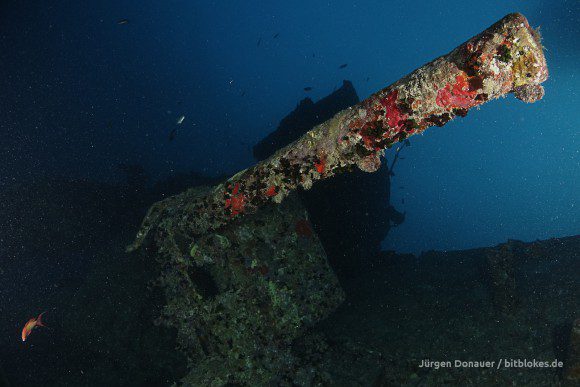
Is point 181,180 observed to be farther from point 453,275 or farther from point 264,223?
point 453,275

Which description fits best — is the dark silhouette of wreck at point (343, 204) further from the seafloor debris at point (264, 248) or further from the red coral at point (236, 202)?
the red coral at point (236, 202)

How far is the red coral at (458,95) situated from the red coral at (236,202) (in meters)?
2.61

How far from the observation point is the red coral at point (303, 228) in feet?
16.4

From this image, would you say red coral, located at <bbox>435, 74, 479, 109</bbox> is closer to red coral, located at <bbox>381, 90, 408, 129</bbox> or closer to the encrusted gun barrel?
the encrusted gun barrel

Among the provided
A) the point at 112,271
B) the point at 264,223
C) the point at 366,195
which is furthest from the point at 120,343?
the point at 366,195

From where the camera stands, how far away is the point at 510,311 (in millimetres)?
4398

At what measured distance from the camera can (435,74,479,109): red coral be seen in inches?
89.5

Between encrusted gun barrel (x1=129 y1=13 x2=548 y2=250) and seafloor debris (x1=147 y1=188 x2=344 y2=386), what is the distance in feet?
2.68

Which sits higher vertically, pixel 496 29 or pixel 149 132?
pixel 149 132

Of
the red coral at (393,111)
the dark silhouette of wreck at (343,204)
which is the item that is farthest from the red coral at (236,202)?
the dark silhouette of wreck at (343,204)

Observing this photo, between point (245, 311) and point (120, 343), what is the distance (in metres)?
3.15

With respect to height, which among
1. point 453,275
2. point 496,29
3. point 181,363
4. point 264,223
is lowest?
point 453,275

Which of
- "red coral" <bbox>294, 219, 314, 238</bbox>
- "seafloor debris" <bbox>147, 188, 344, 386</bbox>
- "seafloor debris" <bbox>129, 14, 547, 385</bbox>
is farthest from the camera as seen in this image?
"red coral" <bbox>294, 219, 314, 238</bbox>

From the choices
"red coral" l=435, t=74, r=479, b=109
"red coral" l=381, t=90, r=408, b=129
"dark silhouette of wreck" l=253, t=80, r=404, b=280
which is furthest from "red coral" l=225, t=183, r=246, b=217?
"dark silhouette of wreck" l=253, t=80, r=404, b=280
